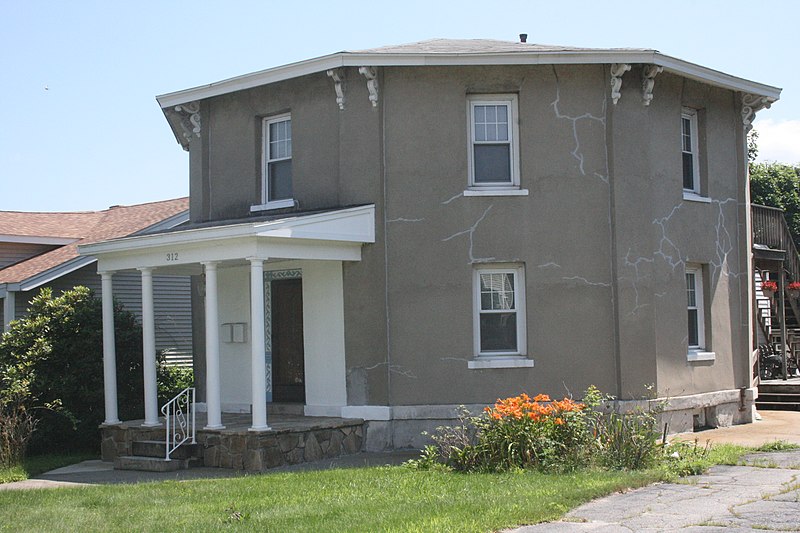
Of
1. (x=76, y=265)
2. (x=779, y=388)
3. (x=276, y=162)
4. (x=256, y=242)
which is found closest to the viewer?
(x=256, y=242)

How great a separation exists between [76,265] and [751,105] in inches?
545

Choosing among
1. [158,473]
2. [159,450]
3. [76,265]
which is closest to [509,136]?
[159,450]

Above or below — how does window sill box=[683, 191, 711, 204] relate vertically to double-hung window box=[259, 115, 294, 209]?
below

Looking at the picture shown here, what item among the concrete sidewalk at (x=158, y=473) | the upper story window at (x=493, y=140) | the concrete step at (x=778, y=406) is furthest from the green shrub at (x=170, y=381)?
the concrete step at (x=778, y=406)

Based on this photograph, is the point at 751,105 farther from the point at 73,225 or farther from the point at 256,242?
the point at 73,225

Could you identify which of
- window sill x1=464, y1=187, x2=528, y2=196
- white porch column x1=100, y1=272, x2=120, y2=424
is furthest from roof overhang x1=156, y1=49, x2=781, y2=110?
white porch column x1=100, y1=272, x2=120, y2=424

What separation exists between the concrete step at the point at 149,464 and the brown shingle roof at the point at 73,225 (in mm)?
6822

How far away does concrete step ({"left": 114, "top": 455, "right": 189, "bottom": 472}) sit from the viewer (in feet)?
47.5

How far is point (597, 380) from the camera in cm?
1568

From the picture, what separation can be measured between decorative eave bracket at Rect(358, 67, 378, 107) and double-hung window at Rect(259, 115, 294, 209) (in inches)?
78.2

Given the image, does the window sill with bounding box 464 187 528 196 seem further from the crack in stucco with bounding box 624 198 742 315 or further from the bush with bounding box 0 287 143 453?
the bush with bounding box 0 287 143 453

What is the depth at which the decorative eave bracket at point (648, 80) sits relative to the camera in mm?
15775

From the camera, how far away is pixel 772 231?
79.0 ft

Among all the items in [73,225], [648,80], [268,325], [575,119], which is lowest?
[268,325]
